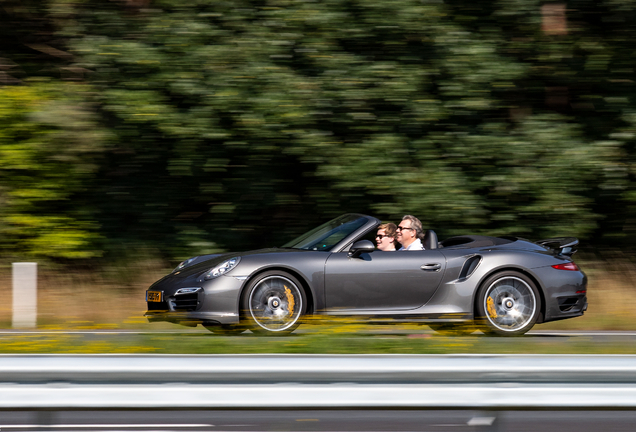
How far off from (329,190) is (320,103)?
1322 mm

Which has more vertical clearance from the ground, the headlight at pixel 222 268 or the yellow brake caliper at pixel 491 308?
the headlight at pixel 222 268

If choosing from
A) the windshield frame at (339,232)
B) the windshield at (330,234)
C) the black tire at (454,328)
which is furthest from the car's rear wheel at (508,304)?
the windshield at (330,234)

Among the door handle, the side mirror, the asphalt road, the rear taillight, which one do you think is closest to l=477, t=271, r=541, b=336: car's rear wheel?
the rear taillight

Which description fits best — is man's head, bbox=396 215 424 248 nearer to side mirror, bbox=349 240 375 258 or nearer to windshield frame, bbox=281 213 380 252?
windshield frame, bbox=281 213 380 252

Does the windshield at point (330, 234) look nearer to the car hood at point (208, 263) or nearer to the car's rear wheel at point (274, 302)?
the car hood at point (208, 263)

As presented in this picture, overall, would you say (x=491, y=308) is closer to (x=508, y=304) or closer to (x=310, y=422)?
(x=508, y=304)

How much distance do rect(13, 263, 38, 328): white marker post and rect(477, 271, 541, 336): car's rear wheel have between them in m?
4.86

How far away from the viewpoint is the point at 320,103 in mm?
10641

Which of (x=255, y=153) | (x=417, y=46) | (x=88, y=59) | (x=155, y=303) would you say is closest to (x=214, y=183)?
(x=255, y=153)

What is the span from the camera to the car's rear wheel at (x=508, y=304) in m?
7.28

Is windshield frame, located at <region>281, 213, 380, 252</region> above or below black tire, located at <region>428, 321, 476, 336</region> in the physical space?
above

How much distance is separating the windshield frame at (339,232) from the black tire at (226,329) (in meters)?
1.04

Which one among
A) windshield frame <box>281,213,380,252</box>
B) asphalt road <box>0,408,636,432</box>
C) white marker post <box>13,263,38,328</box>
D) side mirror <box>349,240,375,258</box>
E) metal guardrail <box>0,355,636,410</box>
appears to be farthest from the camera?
white marker post <box>13,263,38,328</box>

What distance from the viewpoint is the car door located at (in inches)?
281
